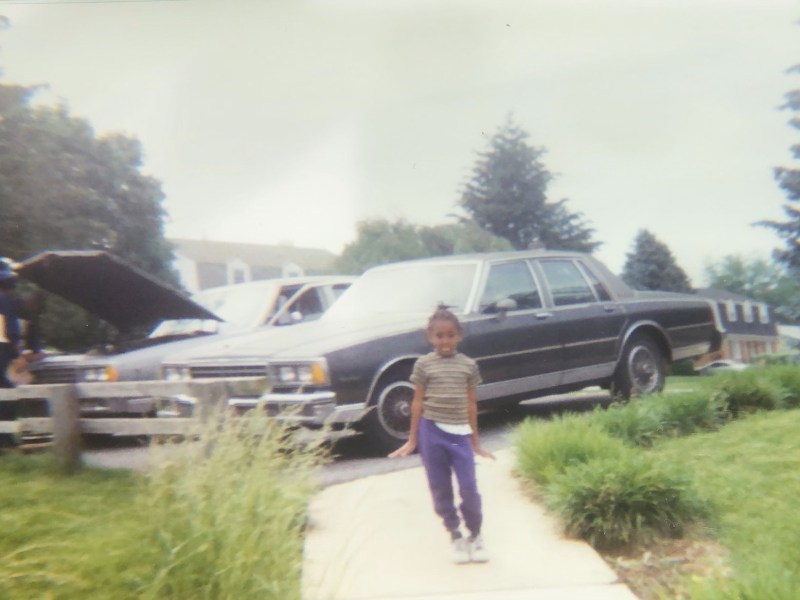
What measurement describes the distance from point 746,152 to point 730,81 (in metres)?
0.40

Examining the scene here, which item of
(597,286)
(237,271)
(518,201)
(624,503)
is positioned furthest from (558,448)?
(597,286)

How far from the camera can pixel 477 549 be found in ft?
9.51

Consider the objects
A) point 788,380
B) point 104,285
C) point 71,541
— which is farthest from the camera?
point 788,380

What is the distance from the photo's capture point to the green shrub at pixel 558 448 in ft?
11.7

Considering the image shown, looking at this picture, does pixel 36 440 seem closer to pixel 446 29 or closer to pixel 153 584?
pixel 153 584

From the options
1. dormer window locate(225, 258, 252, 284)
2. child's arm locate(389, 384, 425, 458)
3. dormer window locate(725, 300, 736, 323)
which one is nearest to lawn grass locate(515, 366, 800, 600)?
dormer window locate(725, 300, 736, 323)

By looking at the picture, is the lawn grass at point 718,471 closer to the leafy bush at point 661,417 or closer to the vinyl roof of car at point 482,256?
the leafy bush at point 661,417

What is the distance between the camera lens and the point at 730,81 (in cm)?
379

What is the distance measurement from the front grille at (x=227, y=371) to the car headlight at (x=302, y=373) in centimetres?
9

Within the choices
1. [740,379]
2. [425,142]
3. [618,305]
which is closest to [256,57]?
[425,142]

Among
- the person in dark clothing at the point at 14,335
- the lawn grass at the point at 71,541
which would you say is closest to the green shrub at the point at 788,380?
the lawn grass at the point at 71,541

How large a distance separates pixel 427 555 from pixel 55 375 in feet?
9.30

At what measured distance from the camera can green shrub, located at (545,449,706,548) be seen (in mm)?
3033

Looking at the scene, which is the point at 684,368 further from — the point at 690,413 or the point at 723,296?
the point at 723,296
